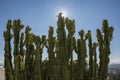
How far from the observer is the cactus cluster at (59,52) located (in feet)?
42.3

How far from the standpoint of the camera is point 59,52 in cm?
1271

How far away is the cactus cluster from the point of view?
1291 cm

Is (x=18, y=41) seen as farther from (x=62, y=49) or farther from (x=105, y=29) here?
(x=105, y=29)

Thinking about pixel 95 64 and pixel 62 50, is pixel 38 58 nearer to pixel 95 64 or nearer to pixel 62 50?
pixel 62 50

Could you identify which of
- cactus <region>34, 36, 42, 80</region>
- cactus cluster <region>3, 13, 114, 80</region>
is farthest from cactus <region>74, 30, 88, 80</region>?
cactus <region>34, 36, 42, 80</region>

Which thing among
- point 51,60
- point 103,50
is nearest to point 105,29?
point 103,50

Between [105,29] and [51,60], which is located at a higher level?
[105,29]

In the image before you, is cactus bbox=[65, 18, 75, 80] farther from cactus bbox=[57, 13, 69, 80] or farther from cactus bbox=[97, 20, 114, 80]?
cactus bbox=[97, 20, 114, 80]

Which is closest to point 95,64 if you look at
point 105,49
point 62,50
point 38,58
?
point 105,49

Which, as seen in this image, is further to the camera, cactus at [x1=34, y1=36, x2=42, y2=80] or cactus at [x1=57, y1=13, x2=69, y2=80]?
cactus at [x1=34, y1=36, x2=42, y2=80]

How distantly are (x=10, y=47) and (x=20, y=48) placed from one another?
1.23 m

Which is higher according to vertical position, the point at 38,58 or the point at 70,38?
the point at 70,38

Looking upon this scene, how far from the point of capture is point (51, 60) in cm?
1445

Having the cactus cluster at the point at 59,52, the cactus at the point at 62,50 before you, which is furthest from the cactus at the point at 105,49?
the cactus at the point at 62,50
